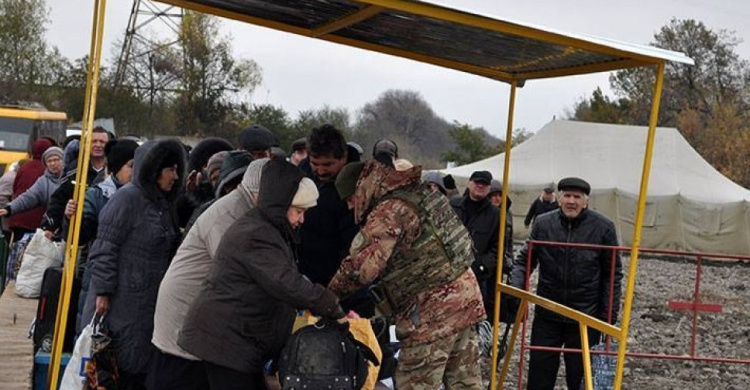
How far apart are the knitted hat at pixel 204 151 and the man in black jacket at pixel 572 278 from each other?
2468mm

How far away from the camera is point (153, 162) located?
5.48m

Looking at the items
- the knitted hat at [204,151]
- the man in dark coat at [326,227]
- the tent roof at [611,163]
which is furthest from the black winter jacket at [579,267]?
the tent roof at [611,163]

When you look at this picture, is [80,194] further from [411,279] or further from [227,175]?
[411,279]

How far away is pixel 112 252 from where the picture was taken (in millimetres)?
5293

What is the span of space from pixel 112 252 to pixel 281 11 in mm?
1562

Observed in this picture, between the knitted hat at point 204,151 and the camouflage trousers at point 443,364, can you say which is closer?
the camouflage trousers at point 443,364

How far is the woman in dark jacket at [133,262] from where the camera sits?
5.30 metres

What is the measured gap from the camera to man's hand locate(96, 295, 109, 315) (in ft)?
17.3

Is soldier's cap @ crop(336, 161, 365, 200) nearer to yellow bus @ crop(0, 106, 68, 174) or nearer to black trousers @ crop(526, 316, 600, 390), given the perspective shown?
black trousers @ crop(526, 316, 600, 390)

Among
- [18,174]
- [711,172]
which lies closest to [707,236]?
[711,172]

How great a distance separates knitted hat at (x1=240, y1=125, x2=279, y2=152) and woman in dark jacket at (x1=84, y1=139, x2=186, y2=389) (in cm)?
123

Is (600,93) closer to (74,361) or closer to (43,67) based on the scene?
(43,67)

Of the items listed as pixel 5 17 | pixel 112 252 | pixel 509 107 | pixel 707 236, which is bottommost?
pixel 707 236

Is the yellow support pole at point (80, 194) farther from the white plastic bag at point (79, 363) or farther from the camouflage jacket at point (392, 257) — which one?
the camouflage jacket at point (392, 257)
